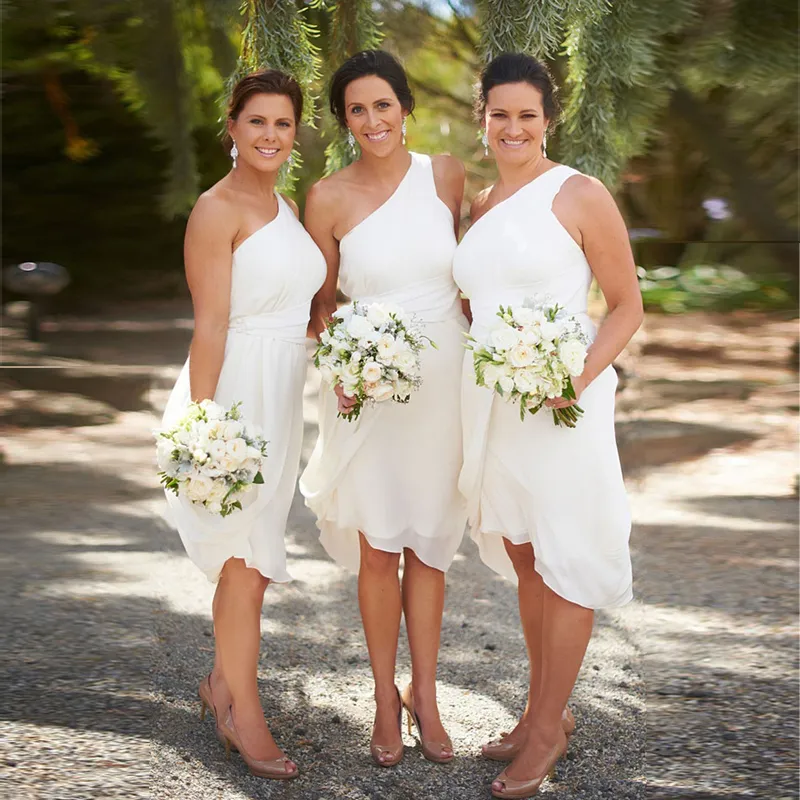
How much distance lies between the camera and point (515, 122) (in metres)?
2.78

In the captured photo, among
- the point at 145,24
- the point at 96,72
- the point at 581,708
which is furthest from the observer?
the point at 96,72

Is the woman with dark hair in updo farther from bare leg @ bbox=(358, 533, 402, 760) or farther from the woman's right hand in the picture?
the woman's right hand

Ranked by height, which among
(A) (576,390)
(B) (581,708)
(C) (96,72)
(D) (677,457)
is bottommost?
(B) (581,708)

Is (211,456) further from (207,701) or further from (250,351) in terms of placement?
(207,701)

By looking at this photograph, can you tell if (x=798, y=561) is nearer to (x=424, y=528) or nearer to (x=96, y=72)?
(x=424, y=528)

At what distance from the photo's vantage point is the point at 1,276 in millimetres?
5031

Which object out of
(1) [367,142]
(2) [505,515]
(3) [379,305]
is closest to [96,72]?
(1) [367,142]

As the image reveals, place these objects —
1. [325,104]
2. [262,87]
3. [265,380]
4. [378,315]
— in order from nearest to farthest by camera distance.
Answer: [378,315] → [262,87] → [265,380] → [325,104]

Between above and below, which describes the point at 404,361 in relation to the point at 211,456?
above

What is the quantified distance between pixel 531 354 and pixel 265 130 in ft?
3.31

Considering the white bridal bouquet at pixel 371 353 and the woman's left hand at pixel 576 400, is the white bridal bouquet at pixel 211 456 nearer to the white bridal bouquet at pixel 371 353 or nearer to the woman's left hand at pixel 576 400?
the white bridal bouquet at pixel 371 353

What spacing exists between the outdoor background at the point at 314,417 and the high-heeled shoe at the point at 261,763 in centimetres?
4

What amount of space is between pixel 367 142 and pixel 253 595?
137 centimetres

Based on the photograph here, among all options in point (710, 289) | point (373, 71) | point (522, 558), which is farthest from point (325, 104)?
point (710, 289)
